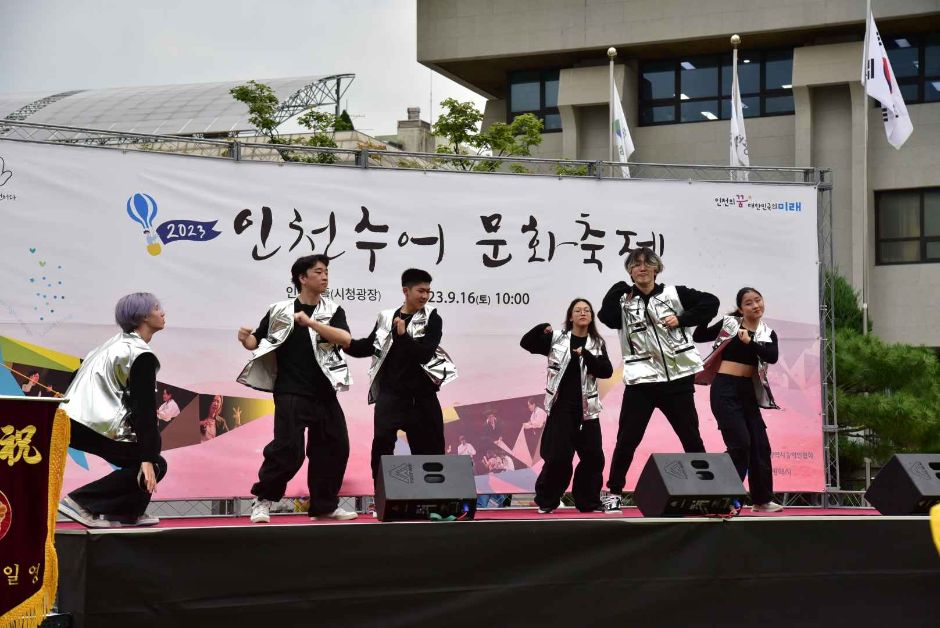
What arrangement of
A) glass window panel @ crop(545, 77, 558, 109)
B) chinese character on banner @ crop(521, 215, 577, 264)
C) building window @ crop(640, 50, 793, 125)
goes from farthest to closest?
glass window panel @ crop(545, 77, 558, 109), building window @ crop(640, 50, 793, 125), chinese character on banner @ crop(521, 215, 577, 264)

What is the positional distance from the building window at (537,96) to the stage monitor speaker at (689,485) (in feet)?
69.9

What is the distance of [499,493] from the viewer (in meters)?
8.25

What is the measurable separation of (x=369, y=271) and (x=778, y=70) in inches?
760

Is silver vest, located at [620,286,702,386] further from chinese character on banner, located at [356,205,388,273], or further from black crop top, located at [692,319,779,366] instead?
chinese character on banner, located at [356,205,388,273]

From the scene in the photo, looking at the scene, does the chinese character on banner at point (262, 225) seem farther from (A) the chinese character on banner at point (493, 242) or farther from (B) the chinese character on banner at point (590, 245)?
(B) the chinese character on banner at point (590, 245)

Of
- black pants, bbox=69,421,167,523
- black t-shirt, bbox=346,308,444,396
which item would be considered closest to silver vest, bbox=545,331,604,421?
black t-shirt, bbox=346,308,444,396

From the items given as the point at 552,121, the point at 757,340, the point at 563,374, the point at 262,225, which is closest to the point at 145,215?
the point at 262,225

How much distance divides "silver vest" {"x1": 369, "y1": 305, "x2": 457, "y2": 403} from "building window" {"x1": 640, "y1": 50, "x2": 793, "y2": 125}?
19614 mm

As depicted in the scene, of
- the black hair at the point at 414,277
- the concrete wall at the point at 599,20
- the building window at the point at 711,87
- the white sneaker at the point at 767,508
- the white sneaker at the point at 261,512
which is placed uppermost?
the concrete wall at the point at 599,20

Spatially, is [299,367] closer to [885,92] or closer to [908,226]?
[885,92]

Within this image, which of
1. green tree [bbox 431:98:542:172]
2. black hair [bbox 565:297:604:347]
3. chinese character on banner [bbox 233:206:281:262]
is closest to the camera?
black hair [bbox 565:297:604:347]

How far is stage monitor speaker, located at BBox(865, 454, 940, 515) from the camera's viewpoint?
19.2 ft

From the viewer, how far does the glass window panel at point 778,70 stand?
2523 cm

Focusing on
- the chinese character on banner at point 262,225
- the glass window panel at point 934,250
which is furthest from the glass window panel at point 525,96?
the chinese character on banner at point 262,225
